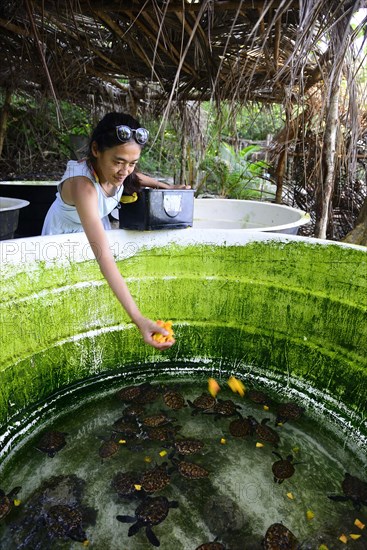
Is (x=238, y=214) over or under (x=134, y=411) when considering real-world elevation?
over

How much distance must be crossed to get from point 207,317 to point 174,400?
594mm

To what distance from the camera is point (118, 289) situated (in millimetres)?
1468

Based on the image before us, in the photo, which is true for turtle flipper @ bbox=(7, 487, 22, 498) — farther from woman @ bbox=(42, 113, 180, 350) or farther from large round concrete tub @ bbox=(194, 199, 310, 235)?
large round concrete tub @ bbox=(194, 199, 310, 235)

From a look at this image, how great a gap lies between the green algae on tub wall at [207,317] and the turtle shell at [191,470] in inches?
33.0

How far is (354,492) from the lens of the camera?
1.76 meters

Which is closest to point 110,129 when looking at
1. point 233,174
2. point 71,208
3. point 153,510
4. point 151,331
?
point 71,208

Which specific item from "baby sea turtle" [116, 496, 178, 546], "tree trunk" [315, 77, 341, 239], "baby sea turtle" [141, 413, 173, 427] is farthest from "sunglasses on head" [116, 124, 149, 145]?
"tree trunk" [315, 77, 341, 239]

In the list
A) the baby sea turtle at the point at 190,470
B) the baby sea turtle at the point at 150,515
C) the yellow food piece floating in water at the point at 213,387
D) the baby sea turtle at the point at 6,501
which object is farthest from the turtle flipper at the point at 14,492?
the yellow food piece floating in water at the point at 213,387

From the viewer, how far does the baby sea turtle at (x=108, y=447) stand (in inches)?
75.2

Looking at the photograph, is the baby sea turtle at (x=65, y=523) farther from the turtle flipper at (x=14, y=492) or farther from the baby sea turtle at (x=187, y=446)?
the baby sea turtle at (x=187, y=446)

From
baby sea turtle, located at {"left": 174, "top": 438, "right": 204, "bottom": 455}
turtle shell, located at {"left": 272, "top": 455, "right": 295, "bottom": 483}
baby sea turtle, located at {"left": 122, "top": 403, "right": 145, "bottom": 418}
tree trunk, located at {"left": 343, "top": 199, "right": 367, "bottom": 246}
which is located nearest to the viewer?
turtle shell, located at {"left": 272, "top": 455, "right": 295, "bottom": 483}

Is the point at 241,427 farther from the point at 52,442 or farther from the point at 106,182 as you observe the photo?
the point at 106,182

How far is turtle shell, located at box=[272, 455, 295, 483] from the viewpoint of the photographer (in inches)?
72.1

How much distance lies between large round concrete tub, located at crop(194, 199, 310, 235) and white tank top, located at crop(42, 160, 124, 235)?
1975 mm
